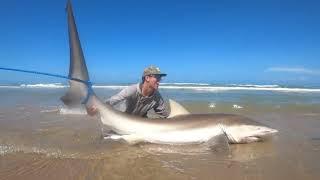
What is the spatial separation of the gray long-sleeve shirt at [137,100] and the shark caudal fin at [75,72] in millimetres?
846

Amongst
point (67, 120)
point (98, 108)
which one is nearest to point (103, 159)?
point (98, 108)

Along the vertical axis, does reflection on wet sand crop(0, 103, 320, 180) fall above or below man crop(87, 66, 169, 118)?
below

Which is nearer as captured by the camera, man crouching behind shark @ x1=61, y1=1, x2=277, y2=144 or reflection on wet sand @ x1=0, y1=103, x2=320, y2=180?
reflection on wet sand @ x1=0, y1=103, x2=320, y2=180

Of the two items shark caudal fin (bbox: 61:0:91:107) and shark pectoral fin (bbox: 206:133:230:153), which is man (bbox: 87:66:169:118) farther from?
shark pectoral fin (bbox: 206:133:230:153)

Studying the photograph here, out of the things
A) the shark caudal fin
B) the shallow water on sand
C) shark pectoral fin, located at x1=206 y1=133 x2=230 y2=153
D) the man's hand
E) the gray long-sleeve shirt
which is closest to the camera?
the shallow water on sand

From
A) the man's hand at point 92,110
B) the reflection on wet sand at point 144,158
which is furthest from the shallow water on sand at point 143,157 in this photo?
the man's hand at point 92,110

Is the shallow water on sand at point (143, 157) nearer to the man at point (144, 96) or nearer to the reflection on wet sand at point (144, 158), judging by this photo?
the reflection on wet sand at point (144, 158)

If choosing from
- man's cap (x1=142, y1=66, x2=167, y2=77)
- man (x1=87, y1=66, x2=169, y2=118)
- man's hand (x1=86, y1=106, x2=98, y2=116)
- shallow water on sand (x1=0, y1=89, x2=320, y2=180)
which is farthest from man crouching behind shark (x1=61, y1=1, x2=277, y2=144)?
man's cap (x1=142, y1=66, x2=167, y2=77)

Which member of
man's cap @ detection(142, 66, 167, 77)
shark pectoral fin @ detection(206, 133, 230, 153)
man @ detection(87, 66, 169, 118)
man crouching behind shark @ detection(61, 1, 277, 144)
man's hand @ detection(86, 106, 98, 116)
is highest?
man's cap @ detection(142, 66, 167, 77)

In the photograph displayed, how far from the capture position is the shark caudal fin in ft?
18.6

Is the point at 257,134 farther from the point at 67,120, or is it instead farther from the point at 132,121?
the point at 67,120

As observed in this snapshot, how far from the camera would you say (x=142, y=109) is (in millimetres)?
7211

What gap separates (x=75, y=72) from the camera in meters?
5.84

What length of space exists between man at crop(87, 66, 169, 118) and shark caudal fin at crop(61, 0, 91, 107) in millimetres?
846
